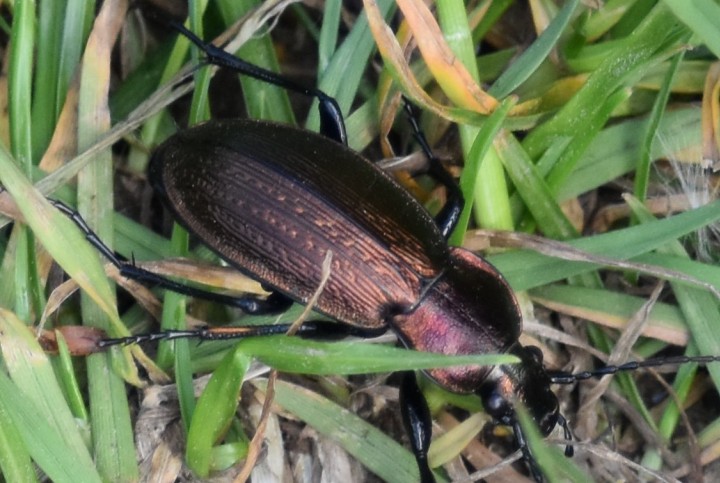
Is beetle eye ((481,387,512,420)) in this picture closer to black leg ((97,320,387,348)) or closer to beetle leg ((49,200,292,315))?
black leg ((97,320,387,348))

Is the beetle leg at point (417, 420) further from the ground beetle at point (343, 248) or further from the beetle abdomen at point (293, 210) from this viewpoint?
the beetle abdomen at point (293, 210)

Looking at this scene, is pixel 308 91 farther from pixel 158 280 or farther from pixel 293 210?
pixel 158 280

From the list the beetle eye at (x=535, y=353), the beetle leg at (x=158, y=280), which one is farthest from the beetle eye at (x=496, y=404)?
the beetle leg at (x=158, y=280)

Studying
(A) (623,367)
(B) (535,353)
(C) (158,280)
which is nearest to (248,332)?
(C) (158,280)

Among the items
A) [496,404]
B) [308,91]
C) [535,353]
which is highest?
[308,91]

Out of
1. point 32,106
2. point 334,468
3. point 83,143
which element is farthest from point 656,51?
point 32,106

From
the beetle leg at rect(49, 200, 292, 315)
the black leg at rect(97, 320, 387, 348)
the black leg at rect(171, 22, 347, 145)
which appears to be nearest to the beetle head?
the black leg at rect(97, 320, 387, 348)

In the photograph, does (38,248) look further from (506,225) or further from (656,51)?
(656,51)

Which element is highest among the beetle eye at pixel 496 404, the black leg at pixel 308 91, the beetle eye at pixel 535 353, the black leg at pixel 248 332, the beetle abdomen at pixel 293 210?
the black leg at pixel 308 91
